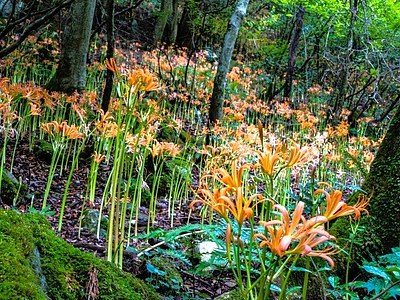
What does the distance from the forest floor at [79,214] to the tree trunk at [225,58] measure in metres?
2.27

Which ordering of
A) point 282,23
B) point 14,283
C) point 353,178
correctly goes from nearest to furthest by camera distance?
point 14,283 < point 353,178 < point 282,23

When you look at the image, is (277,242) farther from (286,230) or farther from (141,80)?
(141,80)

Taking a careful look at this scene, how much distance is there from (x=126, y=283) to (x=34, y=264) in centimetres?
47

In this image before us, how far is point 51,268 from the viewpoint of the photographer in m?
1.70

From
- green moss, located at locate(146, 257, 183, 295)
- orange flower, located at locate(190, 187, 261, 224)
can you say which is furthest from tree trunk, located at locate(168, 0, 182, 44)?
orange flower, located at locate(190, 187, 261, 224)

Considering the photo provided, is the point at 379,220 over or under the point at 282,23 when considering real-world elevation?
under

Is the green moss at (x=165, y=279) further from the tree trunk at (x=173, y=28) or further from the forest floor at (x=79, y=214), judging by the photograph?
the tree trunk at (x=173, y=28)

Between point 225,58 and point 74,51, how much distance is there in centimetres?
228

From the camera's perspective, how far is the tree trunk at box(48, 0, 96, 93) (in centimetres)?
615

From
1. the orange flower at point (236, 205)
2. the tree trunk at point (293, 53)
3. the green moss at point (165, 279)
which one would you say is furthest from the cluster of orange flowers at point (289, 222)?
the tree trunk at point (293, 53)

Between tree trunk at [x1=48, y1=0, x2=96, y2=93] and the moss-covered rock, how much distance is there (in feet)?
14.7

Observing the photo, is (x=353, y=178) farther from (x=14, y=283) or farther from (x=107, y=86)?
(x=14, y=283)

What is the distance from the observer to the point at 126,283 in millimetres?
1938

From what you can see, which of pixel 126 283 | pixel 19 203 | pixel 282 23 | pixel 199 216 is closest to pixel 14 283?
pixel 126 283
